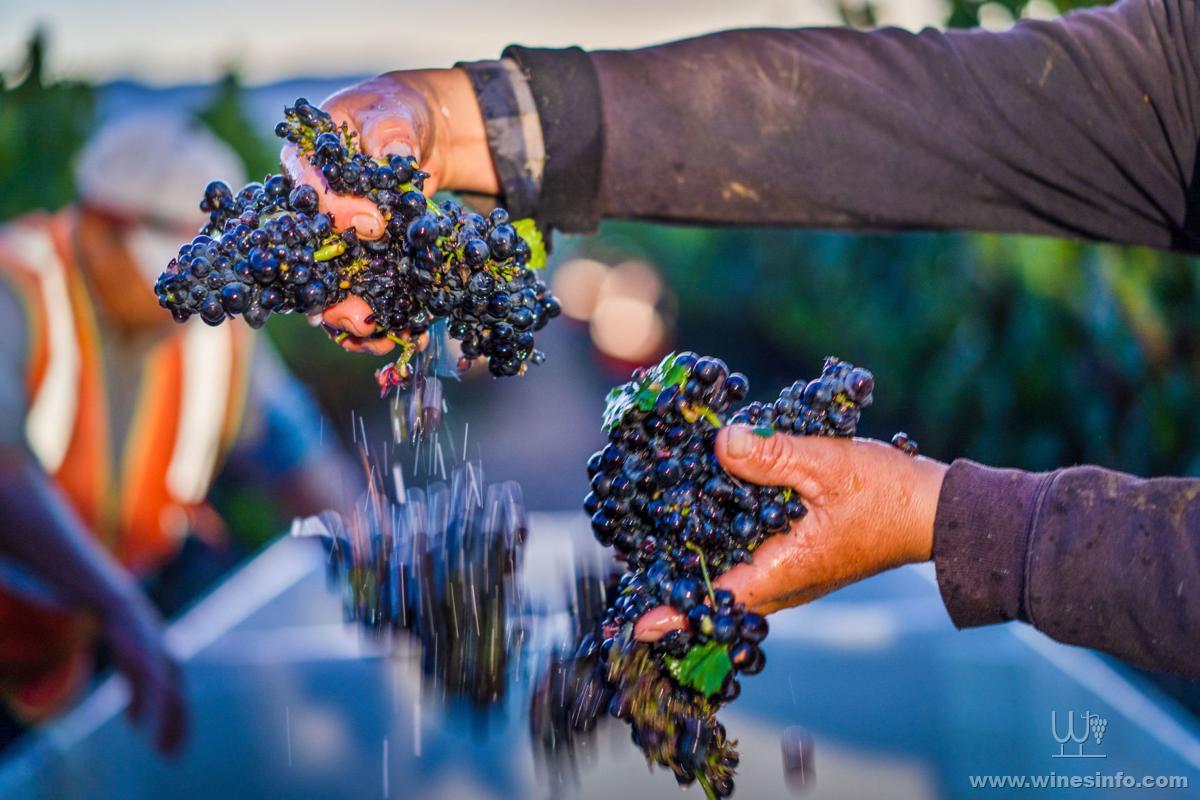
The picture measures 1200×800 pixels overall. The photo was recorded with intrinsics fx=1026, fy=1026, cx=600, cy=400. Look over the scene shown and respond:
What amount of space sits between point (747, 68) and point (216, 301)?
3.33 feet

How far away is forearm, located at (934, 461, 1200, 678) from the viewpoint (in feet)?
3.99

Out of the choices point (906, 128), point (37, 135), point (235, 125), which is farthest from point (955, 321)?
point (37, 135)

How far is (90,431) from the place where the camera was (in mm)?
3463

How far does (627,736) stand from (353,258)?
1504 mm

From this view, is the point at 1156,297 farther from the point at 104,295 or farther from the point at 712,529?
the point at 104,295

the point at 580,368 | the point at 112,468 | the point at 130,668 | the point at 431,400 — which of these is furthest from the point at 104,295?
the point at 580,368

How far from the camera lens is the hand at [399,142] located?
1.21 m

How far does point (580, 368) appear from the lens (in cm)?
903

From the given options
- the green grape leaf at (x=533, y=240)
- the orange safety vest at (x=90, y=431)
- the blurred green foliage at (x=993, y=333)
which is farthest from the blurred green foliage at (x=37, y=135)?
the blurred green foliage at (x=993, y=333)

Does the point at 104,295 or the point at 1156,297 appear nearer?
the point at 1156,297

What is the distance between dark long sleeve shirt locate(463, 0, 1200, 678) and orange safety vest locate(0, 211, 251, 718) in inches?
85.6

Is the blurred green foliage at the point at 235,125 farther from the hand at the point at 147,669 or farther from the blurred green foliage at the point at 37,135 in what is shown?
the hand at the point at 147,669

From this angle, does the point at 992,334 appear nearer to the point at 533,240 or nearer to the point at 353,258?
the point at 533,240
